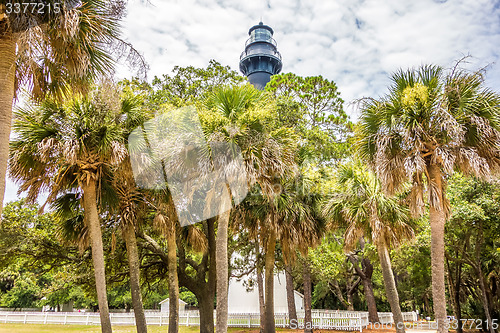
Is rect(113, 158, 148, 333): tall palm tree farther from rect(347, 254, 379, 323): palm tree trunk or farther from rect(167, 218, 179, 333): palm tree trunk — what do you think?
rect(347, 254, 379, 323): palm tree trunk

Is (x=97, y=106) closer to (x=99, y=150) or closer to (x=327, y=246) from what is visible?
(x=99, y=150)

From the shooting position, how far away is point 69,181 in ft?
34.4

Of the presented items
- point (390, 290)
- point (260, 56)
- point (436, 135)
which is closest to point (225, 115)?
point (436, 135)

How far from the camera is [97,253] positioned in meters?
9.69

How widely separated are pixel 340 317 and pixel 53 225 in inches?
668

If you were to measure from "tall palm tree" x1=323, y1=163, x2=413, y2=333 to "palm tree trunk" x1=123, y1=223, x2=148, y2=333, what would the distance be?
→ 6.68m

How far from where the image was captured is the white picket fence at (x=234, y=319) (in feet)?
71.8

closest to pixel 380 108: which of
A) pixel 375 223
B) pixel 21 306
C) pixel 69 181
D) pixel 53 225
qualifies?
pixel 375 223

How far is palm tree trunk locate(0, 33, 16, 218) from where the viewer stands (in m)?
4.93

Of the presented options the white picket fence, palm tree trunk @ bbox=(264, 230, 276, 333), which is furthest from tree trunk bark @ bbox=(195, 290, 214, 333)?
the white picket fence

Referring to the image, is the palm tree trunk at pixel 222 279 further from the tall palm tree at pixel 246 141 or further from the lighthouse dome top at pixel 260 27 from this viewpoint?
the lighthouse dome top at pixel 260 27

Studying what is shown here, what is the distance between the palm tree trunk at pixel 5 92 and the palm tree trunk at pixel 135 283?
6627mm

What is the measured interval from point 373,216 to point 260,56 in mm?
55181

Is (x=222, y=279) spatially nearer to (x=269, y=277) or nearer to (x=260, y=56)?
(x=269, y=277)
